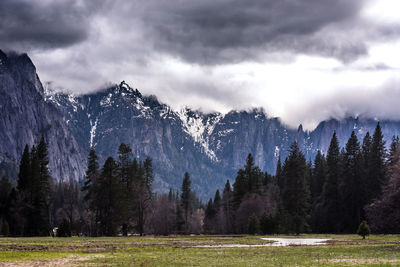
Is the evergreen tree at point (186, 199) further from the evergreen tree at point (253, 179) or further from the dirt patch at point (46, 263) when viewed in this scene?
the dirt patch at point (46, 263)

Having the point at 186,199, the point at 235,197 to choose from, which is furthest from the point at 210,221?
the point at 235,197

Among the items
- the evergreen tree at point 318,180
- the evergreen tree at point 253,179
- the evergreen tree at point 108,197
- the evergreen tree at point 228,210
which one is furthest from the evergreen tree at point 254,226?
the evergreen tree at point 318,180

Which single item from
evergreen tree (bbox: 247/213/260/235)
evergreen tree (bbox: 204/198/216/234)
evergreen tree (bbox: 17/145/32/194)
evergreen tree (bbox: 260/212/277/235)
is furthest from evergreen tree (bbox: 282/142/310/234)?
evergreen tree (bbox: 204/198/216/234)

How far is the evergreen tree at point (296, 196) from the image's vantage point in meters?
89.3

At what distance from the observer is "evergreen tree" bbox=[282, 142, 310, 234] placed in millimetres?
89312

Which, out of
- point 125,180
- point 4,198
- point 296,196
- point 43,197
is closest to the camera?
point 43,197

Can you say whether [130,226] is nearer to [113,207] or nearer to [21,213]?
[113,207]

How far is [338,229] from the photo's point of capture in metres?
103

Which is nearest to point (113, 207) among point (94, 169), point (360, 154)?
point (94, 169)

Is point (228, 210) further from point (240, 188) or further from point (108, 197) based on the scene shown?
point (108, 197)

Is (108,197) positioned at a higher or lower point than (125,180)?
lower

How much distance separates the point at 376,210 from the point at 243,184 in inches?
2280

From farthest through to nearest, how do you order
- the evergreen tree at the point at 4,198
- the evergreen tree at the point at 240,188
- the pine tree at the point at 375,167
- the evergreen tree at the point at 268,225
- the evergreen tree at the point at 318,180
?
the evergreen tree at the point at 318,180 < the evergreen tree at the point at 240,188 < the pine tree at the point at 375,167 < the evergreen tree at the point at 4,198 < the evergreen tree at the point at 268,225

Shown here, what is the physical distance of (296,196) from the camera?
3575 inches
